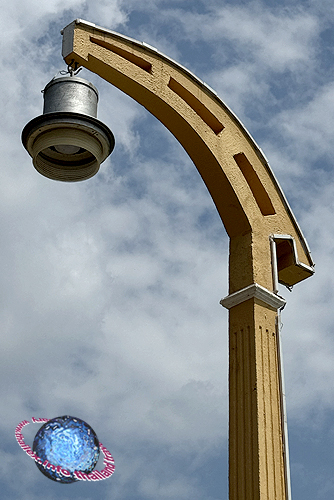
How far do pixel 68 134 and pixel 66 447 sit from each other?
246cm

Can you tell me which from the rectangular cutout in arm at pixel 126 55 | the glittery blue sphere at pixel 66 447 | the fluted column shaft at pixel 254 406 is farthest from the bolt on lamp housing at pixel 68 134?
the glittery blue sphere at pixel 66 447

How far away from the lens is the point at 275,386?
584 cm

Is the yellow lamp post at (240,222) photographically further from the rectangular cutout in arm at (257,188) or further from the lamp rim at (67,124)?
the lamp rim at (67,124)

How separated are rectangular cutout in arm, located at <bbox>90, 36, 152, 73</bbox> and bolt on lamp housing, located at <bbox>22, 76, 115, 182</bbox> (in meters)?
0.59

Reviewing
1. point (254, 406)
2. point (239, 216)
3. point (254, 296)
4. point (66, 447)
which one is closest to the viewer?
point (66, 447)

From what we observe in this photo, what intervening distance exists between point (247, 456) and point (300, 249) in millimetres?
2158

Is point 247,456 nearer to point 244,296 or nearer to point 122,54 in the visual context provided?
point 244,296

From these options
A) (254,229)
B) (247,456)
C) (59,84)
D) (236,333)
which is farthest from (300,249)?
(59,84)

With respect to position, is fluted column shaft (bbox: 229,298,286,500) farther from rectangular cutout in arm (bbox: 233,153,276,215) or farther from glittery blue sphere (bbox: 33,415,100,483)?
glittery blue sphere (bbox: 33,415,100,483)

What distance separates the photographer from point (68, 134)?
5734 mm

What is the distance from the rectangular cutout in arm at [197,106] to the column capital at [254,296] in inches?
62.5

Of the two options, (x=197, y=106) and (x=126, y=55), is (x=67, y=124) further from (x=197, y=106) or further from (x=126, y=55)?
(x=197, y=106)

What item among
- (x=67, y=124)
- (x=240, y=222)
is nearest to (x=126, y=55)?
(x=67, y=124)

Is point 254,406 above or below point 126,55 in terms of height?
below
